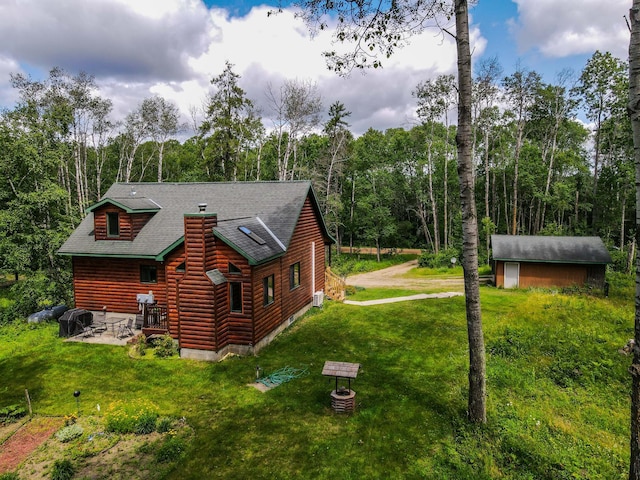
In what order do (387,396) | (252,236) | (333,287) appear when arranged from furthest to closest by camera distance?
(333,287)
(252,236)
(387,396)

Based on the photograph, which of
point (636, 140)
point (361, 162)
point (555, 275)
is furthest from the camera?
point (361, 162)

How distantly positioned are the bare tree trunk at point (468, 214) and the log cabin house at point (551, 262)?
18239 millimetres

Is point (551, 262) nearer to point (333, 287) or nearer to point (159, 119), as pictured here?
point (333, 287)

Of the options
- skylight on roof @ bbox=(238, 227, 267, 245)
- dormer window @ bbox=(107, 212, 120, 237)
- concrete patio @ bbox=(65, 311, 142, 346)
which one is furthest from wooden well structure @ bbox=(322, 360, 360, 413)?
dormer window @ bbox=(107, 212, 120, 237)

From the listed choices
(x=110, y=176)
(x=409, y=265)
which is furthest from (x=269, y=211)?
(x=110, y=176)

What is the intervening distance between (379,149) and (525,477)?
43.0m

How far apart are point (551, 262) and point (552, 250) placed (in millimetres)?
1145

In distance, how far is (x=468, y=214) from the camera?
305 inches

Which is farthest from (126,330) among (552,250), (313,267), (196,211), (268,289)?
(552,250)

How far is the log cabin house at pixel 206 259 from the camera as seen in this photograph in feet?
39.3

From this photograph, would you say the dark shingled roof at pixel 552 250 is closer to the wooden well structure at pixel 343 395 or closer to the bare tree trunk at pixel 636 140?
the wooden well structure at pixel 343 395

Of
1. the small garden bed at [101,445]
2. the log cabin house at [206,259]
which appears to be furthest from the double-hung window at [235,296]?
the small garden bed at [101,445]

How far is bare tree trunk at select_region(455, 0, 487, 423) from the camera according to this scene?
24.5ft

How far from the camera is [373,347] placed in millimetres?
13289
